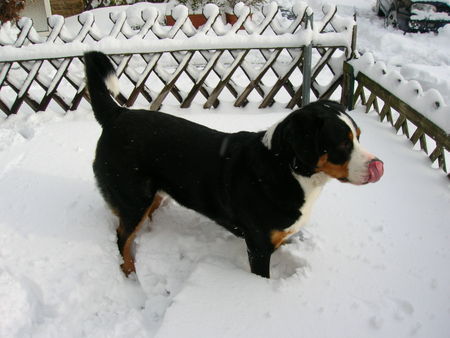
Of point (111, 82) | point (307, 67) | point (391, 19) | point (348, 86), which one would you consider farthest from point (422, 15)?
point (111, 82)

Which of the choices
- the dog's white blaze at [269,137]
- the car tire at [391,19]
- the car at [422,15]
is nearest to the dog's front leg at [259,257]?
the dog's white blaze at [269,137]

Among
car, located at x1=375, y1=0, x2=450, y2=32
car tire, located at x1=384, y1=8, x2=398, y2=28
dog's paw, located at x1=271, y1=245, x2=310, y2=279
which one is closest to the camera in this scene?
dog's paw, located at x1=271, y1=245, x2=310, y2=279

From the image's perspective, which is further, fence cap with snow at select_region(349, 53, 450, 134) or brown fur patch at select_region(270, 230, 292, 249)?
fence cap with snow at select_region(349, 53, 450, 134)

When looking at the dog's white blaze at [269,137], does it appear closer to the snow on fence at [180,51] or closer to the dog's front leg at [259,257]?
the dog's front leg at [259,257]

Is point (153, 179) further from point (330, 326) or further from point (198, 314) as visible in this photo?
point (330, 326)

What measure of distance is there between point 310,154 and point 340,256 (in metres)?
0.92

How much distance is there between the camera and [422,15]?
8914 mm

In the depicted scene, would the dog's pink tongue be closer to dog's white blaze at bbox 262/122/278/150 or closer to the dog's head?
the dog's head

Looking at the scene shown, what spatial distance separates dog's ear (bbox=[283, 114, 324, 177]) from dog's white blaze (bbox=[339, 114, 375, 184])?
15cm

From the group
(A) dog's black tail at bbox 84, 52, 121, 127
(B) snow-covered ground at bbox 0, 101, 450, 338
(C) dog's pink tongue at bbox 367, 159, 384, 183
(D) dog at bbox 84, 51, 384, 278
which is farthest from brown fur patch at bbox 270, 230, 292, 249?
(A) dog's black tail at bbox 84, 52, 121, 127

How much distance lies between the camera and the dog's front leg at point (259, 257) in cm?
A: 236

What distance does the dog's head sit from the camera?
6.49ft

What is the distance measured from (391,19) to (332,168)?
29.4 feet

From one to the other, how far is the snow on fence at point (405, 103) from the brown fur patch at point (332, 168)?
1613mm
